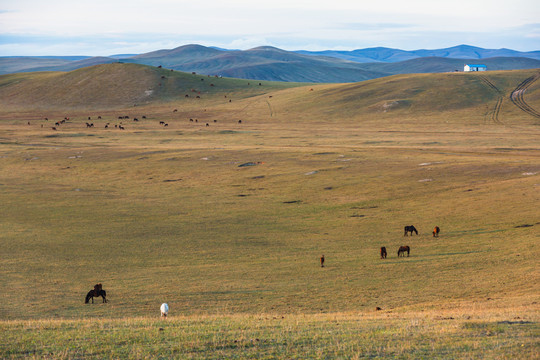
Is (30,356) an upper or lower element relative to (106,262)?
upper

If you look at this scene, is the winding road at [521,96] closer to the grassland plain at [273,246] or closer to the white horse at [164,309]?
the grassland plain at [273,246]

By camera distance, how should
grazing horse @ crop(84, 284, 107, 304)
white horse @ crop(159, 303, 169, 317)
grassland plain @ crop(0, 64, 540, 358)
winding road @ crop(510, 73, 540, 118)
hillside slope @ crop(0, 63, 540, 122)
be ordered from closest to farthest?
grassland plain @ crop(0, 64, 540, 358) < white horse @ crop(159, 303, 169, 317) < grazing horse @ crop(84, 284, 107, 304) < winding road @ crop(510, 73, 540, 118) < hillside slope @ crop(0, 63, 540, 122)

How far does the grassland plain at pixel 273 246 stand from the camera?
17219 mm

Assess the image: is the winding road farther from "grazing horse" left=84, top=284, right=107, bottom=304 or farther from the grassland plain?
"grazing horse" left=84, top=284, right=107, bottom=304

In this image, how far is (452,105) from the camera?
5162 inches

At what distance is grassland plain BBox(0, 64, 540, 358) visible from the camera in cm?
1722

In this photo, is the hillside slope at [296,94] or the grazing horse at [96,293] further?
the hillside slope at [296,94]

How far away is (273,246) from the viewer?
38094 mm

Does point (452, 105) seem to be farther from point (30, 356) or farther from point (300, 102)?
point (30, 356)

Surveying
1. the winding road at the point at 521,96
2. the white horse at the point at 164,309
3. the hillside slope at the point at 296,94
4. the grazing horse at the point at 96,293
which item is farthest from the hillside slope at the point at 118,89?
the white horse at the point at 164,309

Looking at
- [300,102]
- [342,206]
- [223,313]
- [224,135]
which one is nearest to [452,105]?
[300,102]

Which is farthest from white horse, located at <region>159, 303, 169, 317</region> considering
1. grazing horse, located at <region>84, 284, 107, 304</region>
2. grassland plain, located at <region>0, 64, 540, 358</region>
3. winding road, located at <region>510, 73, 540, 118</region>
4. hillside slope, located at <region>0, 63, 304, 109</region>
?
hillside slope, located at <region>0, 63, 304, 109</region>

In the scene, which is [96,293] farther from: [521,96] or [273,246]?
[521,96]

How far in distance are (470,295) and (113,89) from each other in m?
173
